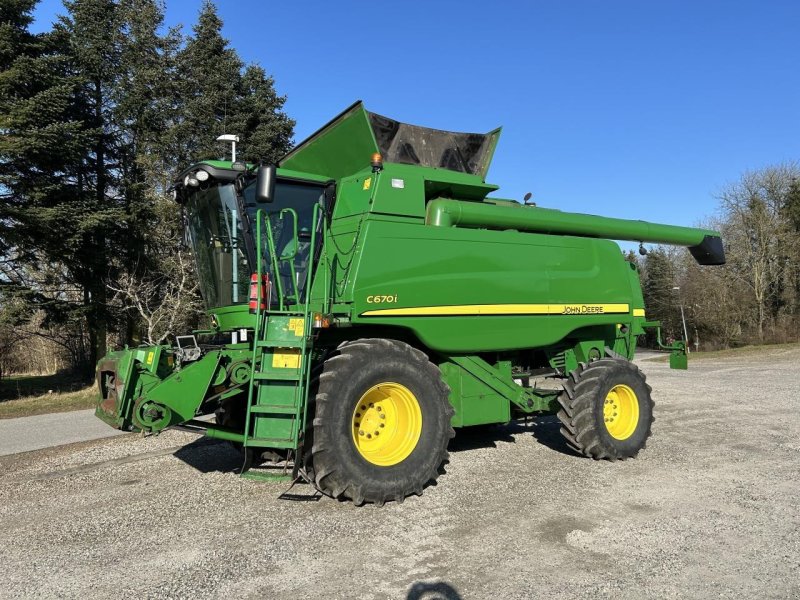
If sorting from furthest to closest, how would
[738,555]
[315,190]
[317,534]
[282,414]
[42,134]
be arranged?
[42,134], [315,190], [282,414], [317,534], [738,555]

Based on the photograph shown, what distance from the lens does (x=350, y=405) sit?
5.02 m

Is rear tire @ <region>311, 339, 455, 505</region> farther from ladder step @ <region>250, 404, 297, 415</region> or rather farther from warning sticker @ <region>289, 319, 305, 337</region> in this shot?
warning sticker @ <region>289, 319, 305, 337</region>

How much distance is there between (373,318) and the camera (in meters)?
5.50

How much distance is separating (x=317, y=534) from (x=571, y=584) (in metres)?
1.94

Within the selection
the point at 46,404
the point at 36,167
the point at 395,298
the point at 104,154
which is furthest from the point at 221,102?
the point at 395,298

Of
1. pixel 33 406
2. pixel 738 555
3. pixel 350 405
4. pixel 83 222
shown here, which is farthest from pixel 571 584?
pixel 83 222

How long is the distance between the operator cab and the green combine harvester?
0.05 feet

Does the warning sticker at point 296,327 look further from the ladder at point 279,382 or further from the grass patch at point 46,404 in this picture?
the grass patch at point 46,404

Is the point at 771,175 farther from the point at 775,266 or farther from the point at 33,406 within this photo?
the point at 33,406

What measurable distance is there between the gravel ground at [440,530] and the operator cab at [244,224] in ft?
7.06

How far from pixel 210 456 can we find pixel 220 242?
311 cm

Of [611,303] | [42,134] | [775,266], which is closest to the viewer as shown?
[611,303]

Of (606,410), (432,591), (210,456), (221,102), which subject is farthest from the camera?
(221,102)

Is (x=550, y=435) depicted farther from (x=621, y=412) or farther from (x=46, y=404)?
(x=46, y=404)
